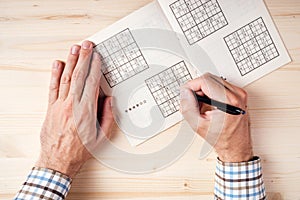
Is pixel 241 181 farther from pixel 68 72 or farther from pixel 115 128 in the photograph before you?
pixel 68 72

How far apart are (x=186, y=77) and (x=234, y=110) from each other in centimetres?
16

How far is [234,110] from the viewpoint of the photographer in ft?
3.15

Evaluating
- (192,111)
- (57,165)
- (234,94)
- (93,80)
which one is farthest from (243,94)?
(57,165)

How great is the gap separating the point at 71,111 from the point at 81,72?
0.33 ft

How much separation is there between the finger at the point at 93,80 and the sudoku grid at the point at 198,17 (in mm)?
230

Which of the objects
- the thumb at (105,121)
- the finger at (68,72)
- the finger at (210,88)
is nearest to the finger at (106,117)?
the thumb at (105,121)

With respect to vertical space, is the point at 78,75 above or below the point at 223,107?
above

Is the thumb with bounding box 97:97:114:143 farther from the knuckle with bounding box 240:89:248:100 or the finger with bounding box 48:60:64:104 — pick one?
the knuckle with bounding box 240:89:248:100

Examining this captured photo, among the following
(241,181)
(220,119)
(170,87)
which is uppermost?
(170,87)

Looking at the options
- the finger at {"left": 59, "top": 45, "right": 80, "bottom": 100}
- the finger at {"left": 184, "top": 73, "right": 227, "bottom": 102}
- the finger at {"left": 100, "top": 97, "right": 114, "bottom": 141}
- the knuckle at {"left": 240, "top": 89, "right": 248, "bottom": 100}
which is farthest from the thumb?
the knuckle at {"left": 240, "top": 89, "right": 248, "bottom": 100}

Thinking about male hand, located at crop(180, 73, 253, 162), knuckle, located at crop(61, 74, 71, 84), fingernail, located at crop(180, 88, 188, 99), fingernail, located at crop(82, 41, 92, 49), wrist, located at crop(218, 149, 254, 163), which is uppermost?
fingernail, located at crop(82, 41, 92, 49)

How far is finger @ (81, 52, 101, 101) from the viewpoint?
3.27 ft

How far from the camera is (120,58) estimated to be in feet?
3.36

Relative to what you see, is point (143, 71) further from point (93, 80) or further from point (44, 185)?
point (44, 185)
